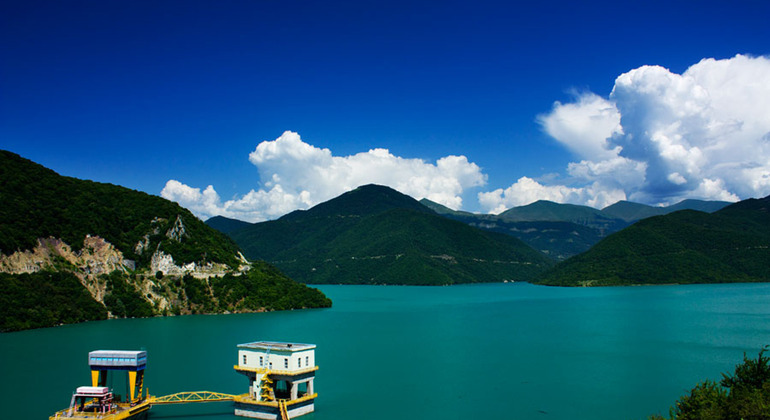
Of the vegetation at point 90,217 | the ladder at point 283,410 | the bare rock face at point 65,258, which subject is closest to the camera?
Answer: the ladder at point 283,410

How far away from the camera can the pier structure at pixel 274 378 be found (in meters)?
32.9

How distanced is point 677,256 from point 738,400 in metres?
170

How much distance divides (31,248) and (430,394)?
7656cm

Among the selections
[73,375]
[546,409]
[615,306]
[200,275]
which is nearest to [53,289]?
[200,275]

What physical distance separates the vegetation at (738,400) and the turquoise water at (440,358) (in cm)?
816

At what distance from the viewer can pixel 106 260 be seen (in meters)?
96.0

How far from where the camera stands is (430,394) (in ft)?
130

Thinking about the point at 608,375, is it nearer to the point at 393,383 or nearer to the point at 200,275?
the point at 393,383

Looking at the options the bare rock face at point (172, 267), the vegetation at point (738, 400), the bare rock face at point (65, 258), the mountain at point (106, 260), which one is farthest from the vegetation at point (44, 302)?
the vegetation at point (738, 400)

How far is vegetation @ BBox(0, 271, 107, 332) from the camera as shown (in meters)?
73.9

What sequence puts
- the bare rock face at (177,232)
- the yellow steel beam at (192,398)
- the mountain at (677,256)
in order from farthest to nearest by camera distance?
the mountain at (677,256) < the bare rock face at (177,232) < the yellow steel beam at (192,398)

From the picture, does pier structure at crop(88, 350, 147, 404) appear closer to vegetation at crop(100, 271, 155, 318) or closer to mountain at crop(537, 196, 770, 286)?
vegetation at crop(100, 271, 155, 318)

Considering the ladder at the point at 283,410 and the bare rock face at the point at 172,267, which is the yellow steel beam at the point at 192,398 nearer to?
the ladder at the point at 283,410

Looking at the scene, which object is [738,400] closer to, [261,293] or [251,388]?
[251,388]
